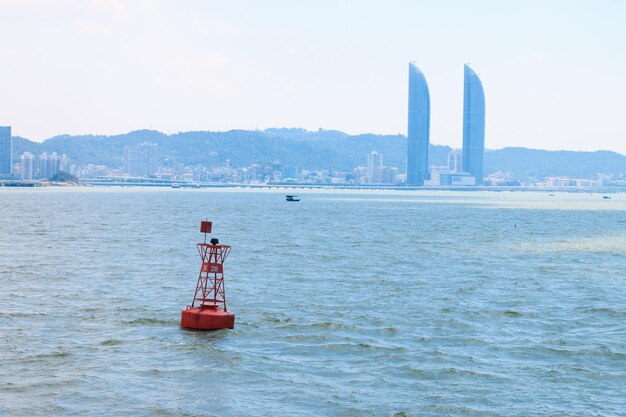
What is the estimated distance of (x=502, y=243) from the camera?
278ft

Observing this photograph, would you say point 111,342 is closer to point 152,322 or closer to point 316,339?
point 152,322

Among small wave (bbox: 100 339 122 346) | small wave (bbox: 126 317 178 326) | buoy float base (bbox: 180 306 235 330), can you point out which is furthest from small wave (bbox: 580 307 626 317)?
small wave (bbox: 100 339 122 346)

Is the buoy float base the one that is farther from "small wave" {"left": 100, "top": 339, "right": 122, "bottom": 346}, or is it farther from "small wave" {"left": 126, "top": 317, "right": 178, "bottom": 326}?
"small wave" {"left": 100, "top": 339, "right": 122, "bottom": 346}

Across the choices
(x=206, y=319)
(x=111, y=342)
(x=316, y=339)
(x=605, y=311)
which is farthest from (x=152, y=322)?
(x=605, y=311)

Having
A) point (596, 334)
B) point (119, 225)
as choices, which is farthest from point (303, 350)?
point (119, 225)

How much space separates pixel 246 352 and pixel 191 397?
18.0 ft

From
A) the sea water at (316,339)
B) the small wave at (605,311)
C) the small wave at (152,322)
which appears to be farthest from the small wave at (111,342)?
the small wave at (605,311)

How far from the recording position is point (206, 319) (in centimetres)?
3225

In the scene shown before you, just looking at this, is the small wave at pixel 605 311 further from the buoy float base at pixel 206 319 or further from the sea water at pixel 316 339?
the buoy float base at pixel 206 319

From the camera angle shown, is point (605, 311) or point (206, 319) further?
point (605, 311)

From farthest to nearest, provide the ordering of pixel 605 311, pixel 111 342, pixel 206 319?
pixel 605 311, pixel 206 319, pixel 111 342

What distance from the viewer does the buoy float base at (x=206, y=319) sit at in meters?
32.2

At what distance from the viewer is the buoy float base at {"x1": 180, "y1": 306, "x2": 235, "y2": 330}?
106 feet

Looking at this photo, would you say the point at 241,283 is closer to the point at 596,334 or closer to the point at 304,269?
the point at 304,269
